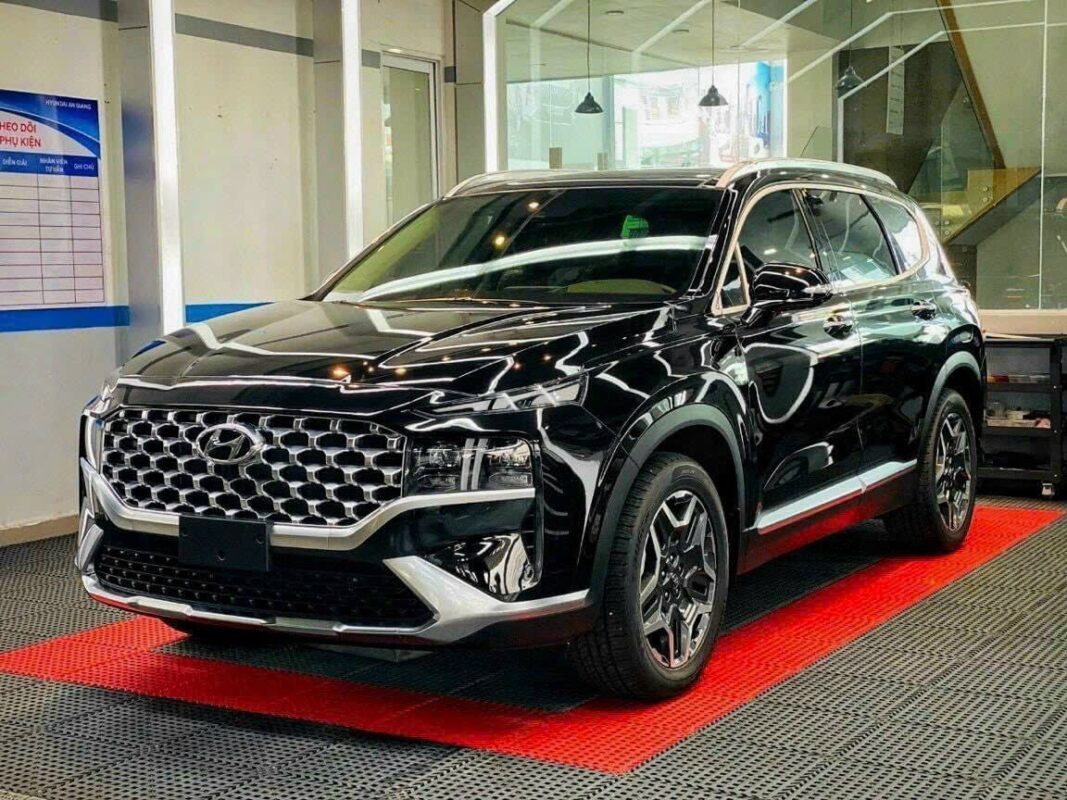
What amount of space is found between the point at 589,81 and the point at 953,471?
5.12 m

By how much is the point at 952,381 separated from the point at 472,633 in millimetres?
3347

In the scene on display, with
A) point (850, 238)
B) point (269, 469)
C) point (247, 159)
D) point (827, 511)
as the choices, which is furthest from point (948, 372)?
point (247, 159)

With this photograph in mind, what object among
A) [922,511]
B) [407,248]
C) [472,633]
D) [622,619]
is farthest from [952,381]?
[472,633]

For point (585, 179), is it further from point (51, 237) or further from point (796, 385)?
point (51, 237)

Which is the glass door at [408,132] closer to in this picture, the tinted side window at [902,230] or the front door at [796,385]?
the tinted side window at [902,230]

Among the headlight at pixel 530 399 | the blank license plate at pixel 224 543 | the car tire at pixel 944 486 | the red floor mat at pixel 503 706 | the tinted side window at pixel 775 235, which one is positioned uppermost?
the tinted side window at pixel 775 235

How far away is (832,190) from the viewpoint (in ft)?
17.2

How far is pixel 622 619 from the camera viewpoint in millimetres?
3668

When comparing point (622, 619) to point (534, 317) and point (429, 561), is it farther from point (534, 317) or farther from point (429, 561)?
point (534, 317)

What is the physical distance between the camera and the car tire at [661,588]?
3.68 meters

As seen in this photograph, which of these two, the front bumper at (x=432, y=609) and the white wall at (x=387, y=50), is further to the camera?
the white wall at (x=387, y=50)

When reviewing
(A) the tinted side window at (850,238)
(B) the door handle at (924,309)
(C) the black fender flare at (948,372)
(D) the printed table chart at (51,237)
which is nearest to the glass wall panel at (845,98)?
(C) the black fender flare at (948,372)

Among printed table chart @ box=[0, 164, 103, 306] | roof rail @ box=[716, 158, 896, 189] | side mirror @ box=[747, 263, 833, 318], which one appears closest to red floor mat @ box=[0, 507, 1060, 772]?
side mirror @ box=[747, 263, 833, 318]

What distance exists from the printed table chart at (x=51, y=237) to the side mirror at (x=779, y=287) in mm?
3992
